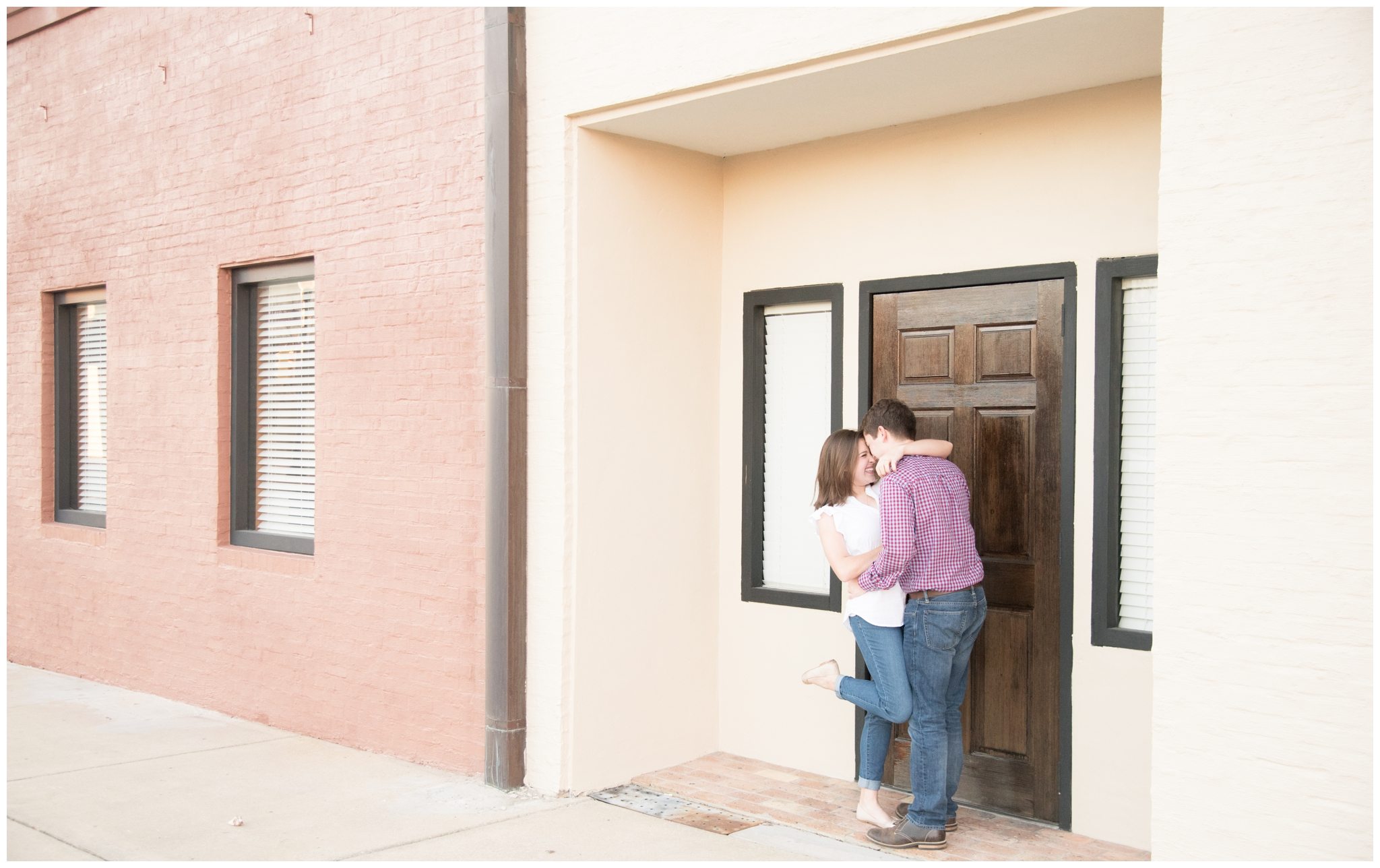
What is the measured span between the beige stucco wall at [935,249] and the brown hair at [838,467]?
78 centimetres

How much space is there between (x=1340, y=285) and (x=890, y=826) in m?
2.80

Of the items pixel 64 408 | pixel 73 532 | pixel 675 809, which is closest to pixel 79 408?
pixel 64 408

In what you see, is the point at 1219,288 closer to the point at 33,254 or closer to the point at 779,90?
the point at 779,90

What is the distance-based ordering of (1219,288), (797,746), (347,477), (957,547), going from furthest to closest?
(347,477), (797,746), (957,547), (1219,288)

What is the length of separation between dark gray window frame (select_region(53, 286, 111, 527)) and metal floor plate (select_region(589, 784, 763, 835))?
5340mm

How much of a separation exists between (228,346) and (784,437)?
3.53 meters

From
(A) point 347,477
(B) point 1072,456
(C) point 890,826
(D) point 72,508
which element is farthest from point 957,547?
(D) point 72,508

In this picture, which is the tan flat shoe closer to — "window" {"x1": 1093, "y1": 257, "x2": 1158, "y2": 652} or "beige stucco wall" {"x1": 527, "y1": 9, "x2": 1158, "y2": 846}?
"beige stucco wall" {"x1": 527, "y1": 9, "x2": 1158, "y2": 846}

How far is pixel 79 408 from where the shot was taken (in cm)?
923

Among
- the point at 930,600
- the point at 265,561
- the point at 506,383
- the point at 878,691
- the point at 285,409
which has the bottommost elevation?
the point at 878,691

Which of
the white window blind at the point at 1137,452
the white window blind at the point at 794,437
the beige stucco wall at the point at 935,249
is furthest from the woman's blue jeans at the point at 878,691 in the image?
the white window blind at the point at 794,437

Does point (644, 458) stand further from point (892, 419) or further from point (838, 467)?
point (892, 419)

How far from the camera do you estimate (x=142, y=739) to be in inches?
273

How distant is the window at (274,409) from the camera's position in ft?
24.3
